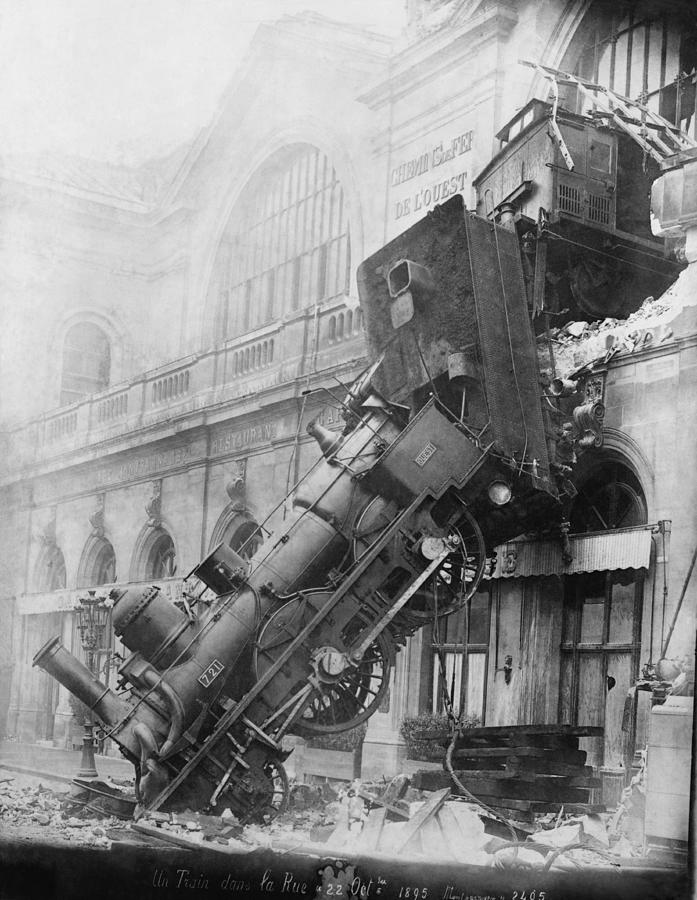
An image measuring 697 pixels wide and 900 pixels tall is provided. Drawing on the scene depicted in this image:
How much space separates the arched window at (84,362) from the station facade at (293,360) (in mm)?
26

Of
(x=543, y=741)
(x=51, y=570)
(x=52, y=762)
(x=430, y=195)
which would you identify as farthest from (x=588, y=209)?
(x=52, y=762)

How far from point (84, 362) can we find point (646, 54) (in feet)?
16.2

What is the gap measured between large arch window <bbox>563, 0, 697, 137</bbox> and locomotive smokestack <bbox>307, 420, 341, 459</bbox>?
3.47 m

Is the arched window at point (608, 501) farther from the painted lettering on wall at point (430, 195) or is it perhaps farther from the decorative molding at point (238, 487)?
the painted lettering on wall at point (430, 195)

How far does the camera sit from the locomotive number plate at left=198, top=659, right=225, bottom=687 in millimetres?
8445

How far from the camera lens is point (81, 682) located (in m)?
8.76

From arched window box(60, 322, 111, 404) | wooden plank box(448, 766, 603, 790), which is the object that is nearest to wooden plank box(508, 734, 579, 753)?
wooden plank box(448, 766, 603, 790)

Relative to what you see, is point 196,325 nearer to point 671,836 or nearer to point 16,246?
point 16,246

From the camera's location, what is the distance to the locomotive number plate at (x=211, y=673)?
845 cm

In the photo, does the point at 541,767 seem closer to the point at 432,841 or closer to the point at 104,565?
the point at 432,841

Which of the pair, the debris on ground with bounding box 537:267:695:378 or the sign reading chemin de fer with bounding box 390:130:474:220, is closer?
the debris on ground with bounding box 537:267:695:378

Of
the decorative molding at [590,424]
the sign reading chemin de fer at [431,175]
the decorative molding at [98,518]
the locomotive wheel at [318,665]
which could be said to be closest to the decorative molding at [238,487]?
the decorative molding at [98,518]

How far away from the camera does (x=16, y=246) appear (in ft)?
28.2

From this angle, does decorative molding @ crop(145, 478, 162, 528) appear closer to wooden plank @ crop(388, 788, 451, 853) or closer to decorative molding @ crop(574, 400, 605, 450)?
wooden plank @ crop(388, 788, 451, 853)
